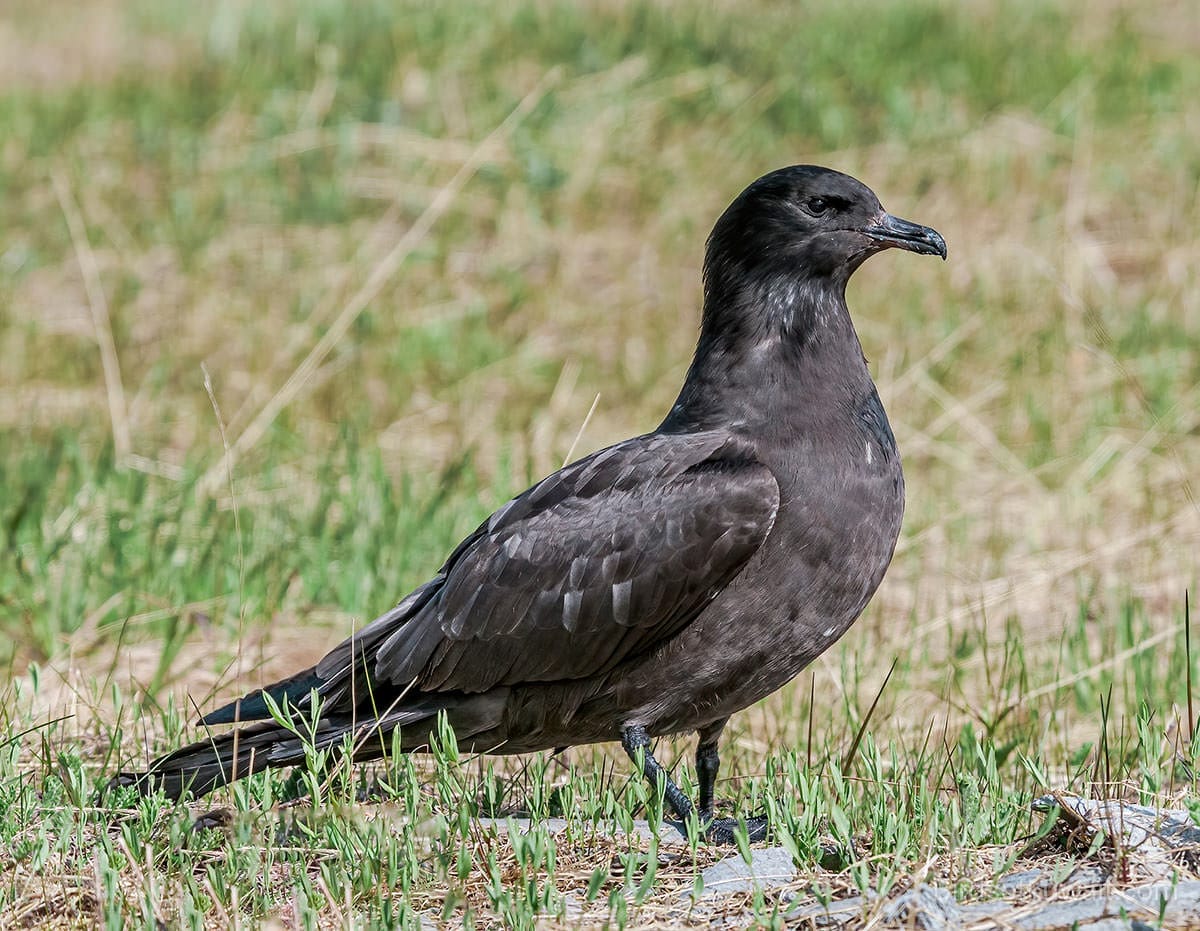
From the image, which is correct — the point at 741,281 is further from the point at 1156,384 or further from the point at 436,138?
the point at 436,138

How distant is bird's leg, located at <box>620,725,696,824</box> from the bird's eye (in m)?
1.33

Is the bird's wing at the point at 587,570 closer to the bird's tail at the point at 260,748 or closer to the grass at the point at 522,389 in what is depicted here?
the bird's tail at the point at 260,748

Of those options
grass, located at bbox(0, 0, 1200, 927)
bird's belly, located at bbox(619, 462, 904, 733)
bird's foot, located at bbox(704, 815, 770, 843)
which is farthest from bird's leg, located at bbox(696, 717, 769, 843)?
bird's belly, located at bbox(619, 462, 904, 733)

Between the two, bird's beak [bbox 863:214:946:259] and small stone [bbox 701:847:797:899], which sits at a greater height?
bird's beak [bbox 863:214:946:259]

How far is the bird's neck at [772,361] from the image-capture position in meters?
3.97

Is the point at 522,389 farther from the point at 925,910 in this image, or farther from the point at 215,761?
the point at 925,910

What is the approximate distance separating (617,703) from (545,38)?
761cm

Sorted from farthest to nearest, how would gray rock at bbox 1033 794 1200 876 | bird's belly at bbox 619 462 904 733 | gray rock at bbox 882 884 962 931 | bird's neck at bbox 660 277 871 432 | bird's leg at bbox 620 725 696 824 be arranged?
bird's neck at bbox 660 277 871 432 → bird's belly at bbox 619 462 904 733 → bird's leg at bbox 620 725 696 824 → gray rock at bbox 1033 794 1200 876 → gray rock at bbox 882 884 962 931

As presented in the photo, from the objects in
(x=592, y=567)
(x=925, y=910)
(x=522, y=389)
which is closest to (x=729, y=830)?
(x=592, y=567)

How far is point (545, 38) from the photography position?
10781 millimetres

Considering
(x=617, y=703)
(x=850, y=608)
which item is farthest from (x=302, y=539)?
(x=850, y=608)

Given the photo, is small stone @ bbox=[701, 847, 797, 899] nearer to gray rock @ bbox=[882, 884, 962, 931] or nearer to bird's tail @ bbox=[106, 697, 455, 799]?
gray rock @ bbox=[882, 884, 962, 931]

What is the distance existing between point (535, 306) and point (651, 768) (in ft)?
17.1

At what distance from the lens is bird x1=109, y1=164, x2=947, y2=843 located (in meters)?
3.75
